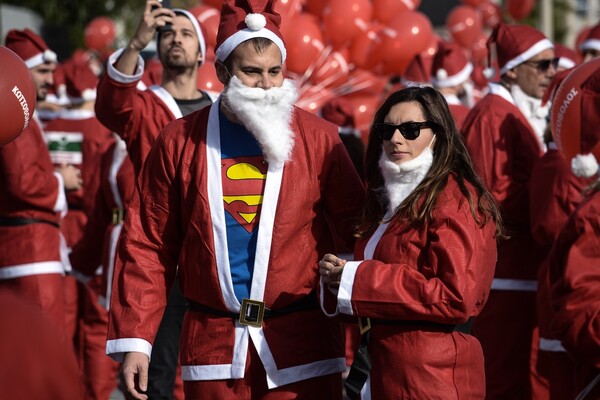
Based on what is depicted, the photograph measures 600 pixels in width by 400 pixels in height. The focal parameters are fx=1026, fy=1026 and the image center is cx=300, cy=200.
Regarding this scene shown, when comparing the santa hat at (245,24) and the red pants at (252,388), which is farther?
the santa hat at (245,24)

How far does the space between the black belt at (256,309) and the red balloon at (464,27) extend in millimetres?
11856

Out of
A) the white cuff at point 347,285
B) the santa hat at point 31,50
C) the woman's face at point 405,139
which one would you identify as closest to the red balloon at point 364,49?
the santa hat at point 31,50

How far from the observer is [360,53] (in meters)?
11.8

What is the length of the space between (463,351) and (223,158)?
113cm

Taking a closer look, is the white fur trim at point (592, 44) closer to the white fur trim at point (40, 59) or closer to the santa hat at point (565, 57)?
the santa hat at point (565, 57)

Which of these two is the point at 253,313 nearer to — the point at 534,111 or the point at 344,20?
the point at 534,111

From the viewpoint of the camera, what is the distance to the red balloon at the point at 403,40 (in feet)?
37.0

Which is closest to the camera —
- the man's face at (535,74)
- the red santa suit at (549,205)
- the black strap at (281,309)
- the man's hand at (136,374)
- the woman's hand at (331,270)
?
the woman's hand at (331,270)

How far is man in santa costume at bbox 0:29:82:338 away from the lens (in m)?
5.94

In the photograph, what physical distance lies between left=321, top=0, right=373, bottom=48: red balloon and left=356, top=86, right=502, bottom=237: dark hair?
25.1 feet

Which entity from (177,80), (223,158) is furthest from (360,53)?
(223,158)

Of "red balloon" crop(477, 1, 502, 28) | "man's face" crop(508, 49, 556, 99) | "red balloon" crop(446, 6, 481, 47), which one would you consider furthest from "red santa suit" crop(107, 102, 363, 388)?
"red balloon" crop(477, 1, 502, 28)

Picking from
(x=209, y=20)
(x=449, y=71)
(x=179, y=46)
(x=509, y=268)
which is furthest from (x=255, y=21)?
(x=209, y=20)

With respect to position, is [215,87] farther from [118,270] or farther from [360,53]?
[360,53]
